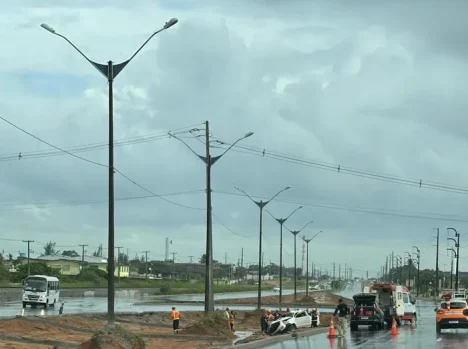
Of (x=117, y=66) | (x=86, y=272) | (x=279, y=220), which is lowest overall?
(x=86, y=272)

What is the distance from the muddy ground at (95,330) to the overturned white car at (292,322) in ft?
3.40

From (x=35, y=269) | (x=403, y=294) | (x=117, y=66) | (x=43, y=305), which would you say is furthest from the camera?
(x=35, y=269)

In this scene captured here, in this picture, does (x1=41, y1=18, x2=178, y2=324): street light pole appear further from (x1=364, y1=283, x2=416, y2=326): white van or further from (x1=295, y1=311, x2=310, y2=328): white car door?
(x1=364, y1=283, x2=416, y2=326): white van

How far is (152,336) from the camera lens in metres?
37.0

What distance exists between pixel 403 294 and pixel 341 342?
1984 centimetres

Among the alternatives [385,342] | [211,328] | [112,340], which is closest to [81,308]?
[211,328]

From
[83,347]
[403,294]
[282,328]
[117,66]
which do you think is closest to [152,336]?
[282,328]

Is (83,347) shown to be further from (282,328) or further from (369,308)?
(369,308)

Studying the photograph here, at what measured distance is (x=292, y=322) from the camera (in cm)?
4209

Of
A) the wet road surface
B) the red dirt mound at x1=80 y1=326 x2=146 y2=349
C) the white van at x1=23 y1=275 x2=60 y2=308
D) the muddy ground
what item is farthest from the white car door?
the white van at x1=23 y1=275 x2=60 y2=308

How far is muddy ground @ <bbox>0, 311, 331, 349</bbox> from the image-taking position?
103 feet

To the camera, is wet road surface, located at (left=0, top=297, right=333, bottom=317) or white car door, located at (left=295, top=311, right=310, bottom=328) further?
wet road surface, located at (left=0, top=297, right=333, bottom=317)

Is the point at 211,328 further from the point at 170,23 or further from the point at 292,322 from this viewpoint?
the point at 170,23

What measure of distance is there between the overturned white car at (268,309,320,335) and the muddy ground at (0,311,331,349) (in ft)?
3.40
